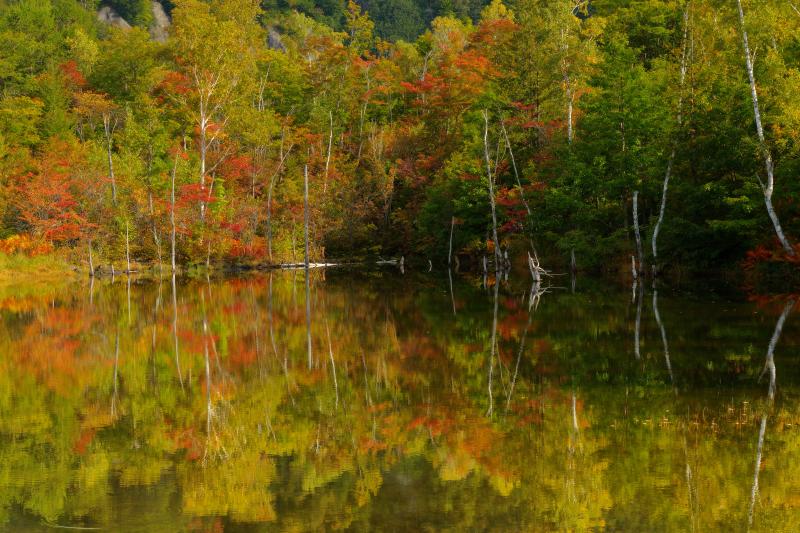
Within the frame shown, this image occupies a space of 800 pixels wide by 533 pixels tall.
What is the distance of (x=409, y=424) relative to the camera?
33.8 feet

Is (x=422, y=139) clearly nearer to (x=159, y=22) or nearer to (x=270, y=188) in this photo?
(x=270, y=188)

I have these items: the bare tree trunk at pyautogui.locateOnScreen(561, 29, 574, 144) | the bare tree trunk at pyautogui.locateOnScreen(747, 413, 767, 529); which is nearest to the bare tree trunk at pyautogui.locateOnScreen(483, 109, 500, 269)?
the bare tree trunk at pyautogui.locateOnScreen(561, 29, 574, 144)

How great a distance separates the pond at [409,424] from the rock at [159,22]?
9317 cm

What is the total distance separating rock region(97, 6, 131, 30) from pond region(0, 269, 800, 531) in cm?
9413

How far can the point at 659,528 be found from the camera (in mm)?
6625

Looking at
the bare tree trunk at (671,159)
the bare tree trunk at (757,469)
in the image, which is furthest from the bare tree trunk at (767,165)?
the bare tree trunk at (757,469)

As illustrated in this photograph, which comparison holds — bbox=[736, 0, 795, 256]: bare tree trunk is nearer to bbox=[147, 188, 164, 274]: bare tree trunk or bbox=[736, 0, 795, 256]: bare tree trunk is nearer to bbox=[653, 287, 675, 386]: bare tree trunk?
bbox=[653, 287, 675, 386]: bare tree trunk

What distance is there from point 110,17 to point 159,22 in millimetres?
6332

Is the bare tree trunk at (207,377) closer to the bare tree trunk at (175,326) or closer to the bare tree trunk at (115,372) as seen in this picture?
the bare tree trunk at (175,326)

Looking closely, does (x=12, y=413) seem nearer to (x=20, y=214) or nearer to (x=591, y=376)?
(x=591, y=376)

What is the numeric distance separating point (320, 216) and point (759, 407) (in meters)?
47.9

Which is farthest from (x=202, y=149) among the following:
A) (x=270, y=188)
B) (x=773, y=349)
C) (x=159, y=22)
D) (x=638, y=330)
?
(x=159, y=22)

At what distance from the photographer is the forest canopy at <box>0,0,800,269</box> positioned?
30453mm

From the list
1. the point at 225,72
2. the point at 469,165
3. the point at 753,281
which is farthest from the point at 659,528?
the point at 225,72
